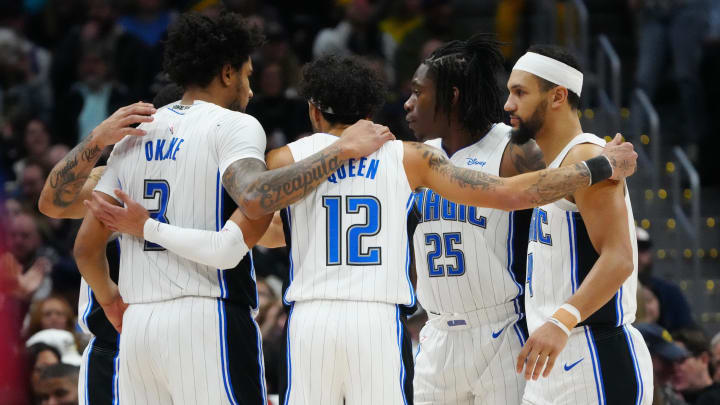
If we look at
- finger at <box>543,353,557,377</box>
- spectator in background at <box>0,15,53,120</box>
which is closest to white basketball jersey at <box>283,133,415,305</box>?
finger at <box>543,353,557,377</box>

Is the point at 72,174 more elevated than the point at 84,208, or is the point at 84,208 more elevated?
the point at 72,174

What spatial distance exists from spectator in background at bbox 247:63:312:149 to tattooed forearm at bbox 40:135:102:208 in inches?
259

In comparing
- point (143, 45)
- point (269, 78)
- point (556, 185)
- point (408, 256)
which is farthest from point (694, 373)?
point (143, 45)

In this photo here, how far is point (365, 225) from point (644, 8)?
9613mm

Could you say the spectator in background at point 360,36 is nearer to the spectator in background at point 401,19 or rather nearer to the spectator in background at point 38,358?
the spectator in background at point 401,19

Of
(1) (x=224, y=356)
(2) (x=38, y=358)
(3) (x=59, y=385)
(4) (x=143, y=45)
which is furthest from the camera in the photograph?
(4) (x=143, y=45)

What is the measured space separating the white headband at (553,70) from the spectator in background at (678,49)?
26.3ft

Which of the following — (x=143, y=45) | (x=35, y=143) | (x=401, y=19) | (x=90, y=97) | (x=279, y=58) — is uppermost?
(x=401, y=19)

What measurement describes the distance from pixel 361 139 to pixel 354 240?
48cm

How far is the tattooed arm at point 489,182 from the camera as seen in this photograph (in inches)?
218

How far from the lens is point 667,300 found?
436 inches

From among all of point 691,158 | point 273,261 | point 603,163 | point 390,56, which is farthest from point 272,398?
point 691,158

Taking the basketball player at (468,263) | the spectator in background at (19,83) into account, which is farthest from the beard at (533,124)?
the spectator in background at (19,83)

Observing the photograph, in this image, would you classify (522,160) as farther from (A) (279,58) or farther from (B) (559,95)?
(A) (279,58)
